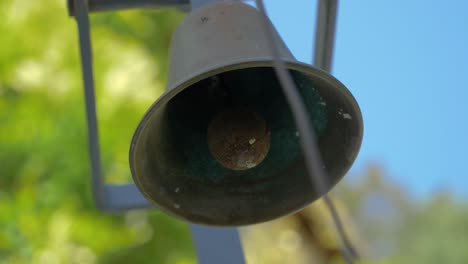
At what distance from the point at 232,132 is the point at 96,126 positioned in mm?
391

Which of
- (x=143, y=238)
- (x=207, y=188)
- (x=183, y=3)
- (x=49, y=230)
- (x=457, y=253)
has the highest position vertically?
(x=183, y=3)

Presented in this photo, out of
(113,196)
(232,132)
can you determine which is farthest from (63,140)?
(232,132)

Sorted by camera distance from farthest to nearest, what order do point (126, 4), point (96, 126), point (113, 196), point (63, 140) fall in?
point (63, 140)
point (113, 196)
point (126, 4)
point (96, 126)

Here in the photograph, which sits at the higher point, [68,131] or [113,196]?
[113,196]

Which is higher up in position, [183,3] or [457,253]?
[183,3]

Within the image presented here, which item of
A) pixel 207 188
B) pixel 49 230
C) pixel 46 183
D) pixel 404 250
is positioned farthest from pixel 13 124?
pixel 404 250

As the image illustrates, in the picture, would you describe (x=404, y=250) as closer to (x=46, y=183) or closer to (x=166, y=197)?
(x=46, y=183)

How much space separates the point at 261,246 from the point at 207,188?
606 cm

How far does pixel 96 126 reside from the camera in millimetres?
1692

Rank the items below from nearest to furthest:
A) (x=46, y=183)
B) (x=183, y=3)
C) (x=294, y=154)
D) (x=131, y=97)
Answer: (x=294, y=154) < (x=183, y=3) < (x=46, y=183) < (x=131, y=97)

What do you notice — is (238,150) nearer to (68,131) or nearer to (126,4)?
(126,4)

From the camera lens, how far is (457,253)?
14586mm

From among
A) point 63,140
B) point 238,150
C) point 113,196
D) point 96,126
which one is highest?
point 238,150

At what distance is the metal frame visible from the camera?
1645mm
